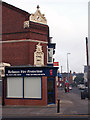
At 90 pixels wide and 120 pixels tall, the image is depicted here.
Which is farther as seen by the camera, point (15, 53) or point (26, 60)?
point (15, 53)

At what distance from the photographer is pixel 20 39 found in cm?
2169

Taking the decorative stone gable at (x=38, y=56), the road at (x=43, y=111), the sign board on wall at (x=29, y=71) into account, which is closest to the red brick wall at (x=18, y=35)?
the decorative stone gable at (x=38, y=56)

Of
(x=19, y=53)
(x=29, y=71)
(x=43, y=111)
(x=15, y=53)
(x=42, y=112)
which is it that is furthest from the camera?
(x=15, y=53)

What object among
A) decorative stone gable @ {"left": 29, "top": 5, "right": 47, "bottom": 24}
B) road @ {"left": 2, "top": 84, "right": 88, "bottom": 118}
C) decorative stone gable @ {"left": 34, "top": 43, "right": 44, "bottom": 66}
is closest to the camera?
road @ {"left": 2, "top": 84, "right": 88, "bottom": 118}

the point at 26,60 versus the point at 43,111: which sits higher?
the point at 26,60

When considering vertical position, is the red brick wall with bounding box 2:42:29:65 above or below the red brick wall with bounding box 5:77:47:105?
above

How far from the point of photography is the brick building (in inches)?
819

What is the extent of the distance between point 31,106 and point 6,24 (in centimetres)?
862

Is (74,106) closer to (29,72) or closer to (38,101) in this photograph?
(38,101)

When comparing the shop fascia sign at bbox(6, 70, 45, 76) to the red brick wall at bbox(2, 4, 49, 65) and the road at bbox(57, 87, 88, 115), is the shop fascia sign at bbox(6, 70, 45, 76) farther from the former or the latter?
the road at bbox(57, 87, 88, 115)

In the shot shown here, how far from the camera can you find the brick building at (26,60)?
20812mm

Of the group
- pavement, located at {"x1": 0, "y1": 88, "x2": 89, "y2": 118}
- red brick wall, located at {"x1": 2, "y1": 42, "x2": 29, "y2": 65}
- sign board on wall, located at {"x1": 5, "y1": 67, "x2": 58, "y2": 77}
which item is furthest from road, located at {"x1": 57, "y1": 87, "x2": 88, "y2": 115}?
red brick wall, located at {"x1": 2, "y1": 42, "x2": 29, "y2": 65}

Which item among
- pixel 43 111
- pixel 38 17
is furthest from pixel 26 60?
pixel 43 111

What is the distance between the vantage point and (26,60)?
69.9 feet
